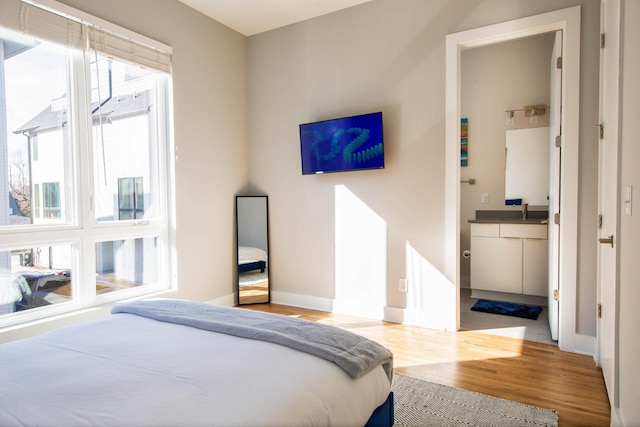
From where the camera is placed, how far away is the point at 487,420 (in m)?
1.92

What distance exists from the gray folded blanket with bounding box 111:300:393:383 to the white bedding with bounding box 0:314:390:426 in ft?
0.13

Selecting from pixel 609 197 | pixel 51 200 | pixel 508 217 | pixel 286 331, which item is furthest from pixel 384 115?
pixel 51 200

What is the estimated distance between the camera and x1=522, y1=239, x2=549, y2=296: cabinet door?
395 cm

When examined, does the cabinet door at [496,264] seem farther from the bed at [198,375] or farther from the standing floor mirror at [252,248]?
the bed at [198,375]

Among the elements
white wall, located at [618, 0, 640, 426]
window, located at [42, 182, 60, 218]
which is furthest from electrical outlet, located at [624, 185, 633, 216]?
window, located at [42, 182, 60, 218]

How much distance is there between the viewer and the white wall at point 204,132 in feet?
11.2

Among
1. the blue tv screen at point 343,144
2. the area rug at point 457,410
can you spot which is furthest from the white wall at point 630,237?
the blue tv screen at point 343,144

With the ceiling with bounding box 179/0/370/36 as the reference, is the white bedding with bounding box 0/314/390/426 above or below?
below

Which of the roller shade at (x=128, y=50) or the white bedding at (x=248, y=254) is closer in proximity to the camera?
the roller shade at (x=128, y=50)

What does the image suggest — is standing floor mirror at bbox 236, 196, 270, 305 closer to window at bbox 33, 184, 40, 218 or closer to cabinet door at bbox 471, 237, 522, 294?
window at bbox 33, 184, 40, 218

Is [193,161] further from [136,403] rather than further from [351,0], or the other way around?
[136,403]

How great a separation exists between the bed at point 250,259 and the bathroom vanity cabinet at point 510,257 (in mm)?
2414

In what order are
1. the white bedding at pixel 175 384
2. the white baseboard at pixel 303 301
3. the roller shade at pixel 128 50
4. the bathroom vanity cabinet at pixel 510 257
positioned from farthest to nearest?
the bathroom vanity cabinet at pixel 510 257, the white baseboard at pixel 303 301, the roller shade at pixel 128 50, the white bedding at pixel 175 384

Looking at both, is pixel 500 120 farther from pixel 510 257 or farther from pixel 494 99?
pixel 510 257
